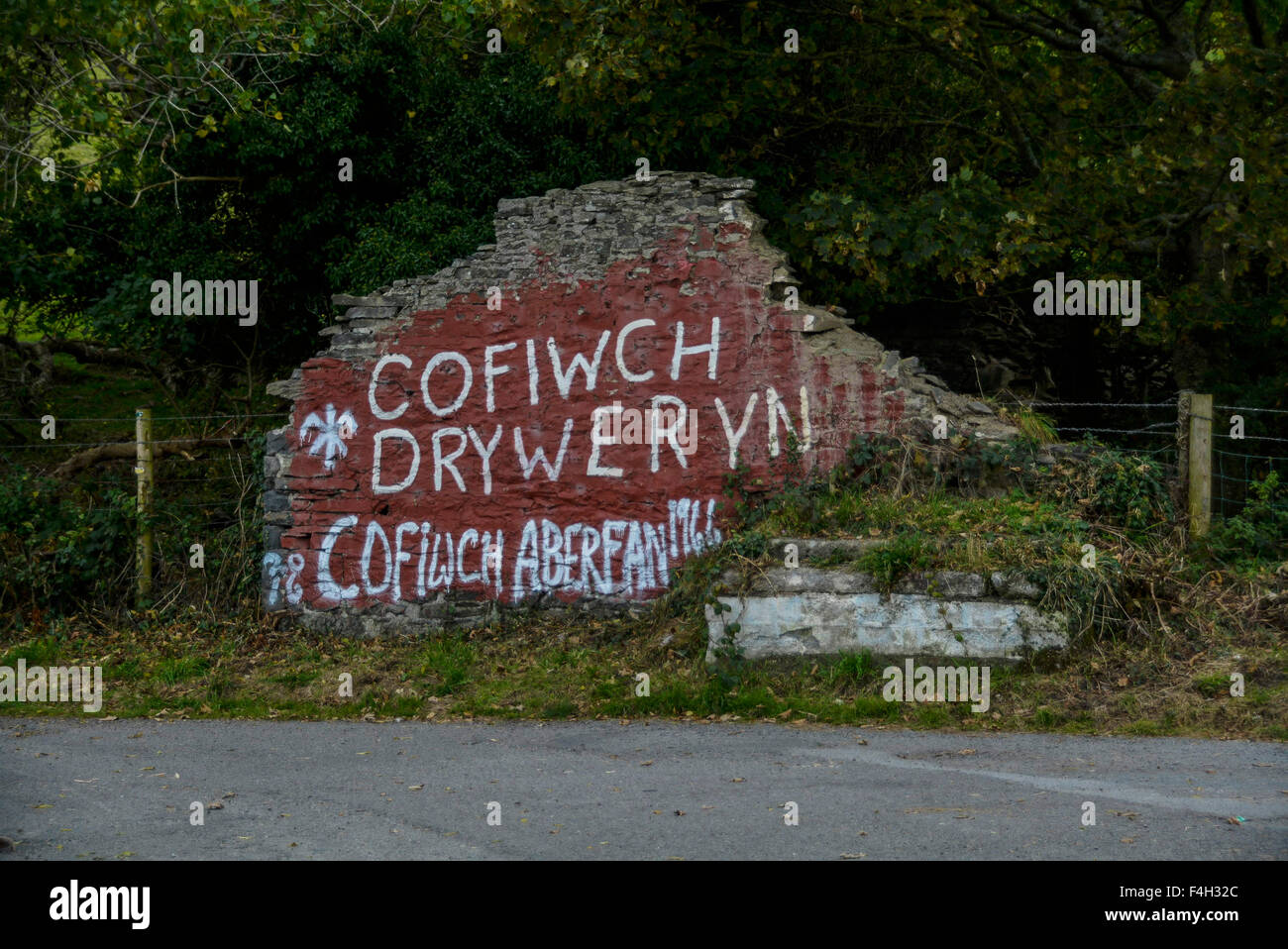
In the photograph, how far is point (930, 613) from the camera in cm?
855

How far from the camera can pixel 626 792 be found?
6.73m

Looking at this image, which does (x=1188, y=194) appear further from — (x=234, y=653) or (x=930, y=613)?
(x=234, y=653)

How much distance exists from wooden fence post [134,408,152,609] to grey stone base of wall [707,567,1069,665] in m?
5.09

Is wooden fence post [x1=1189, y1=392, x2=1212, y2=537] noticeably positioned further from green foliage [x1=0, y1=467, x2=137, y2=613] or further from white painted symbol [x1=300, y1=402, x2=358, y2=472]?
green foliage [x1=0, y1=467, x2=137, y2=613]

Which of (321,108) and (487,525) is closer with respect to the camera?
(487,525)

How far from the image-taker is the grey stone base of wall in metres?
8.46

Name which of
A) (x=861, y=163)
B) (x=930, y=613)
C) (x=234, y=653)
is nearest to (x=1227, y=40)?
(x=861, y=163)

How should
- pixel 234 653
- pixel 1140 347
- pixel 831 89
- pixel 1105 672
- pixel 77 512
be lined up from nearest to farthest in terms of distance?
pixel 1105 672 → pixel 234 653 → pixel 77 512 → pixel 831 89 → pixel 1140 347

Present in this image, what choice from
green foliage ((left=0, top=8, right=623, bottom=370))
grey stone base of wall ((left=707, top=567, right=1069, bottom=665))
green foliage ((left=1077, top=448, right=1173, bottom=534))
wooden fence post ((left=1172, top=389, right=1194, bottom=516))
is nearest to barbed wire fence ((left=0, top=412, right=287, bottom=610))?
green foliage ((left=0, top=8, right=623, bottom=370))

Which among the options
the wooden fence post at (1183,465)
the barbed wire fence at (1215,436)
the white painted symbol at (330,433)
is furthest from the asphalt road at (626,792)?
the barbed wire fence at (1215,436)

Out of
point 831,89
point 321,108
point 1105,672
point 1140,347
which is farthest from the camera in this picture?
point 1140,347

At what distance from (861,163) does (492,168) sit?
4097 millimetres

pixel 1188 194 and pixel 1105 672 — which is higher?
pixel 1188 194

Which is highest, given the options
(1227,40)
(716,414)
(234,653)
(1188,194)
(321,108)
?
(1227,40)
